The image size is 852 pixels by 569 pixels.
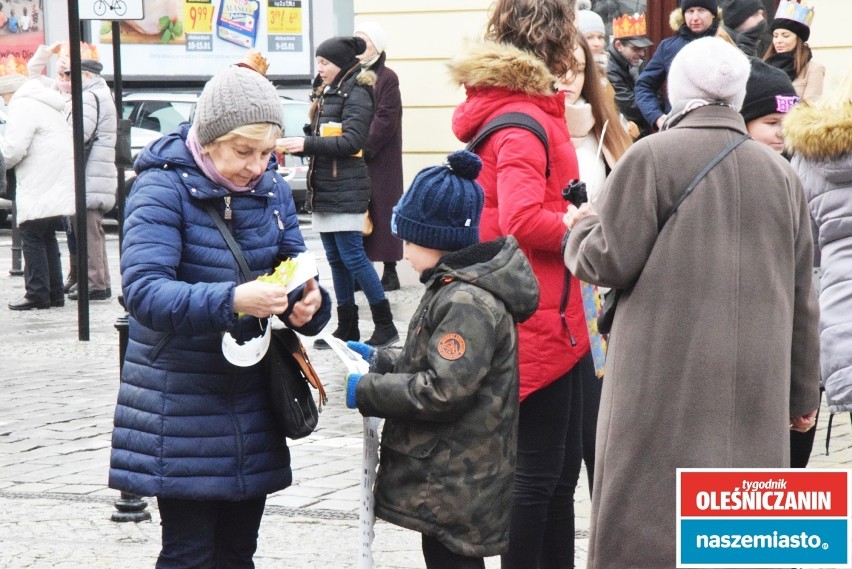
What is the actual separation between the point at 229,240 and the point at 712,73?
1.34 metres

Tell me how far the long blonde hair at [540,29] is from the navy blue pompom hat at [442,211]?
0.77m

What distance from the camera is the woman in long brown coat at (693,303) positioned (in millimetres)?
3629

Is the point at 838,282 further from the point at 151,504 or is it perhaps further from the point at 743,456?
the point at 151,504

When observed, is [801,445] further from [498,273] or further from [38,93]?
[38,93]

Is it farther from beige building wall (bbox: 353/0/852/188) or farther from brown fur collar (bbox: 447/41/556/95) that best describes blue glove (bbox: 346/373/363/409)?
beige building wall (bbox: 353/0/852/188)

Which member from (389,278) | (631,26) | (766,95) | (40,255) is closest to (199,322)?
(766,95)

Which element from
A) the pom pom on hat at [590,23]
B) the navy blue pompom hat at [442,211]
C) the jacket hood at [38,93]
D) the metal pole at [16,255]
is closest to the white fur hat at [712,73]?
the navy blue pompom hat at [442,211]

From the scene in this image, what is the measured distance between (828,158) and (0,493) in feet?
12.0

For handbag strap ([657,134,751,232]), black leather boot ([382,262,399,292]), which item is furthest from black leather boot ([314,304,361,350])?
handbag strap ([657,134,751,232])

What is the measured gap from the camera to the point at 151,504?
19.3 ft

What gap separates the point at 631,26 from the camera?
38.1ft

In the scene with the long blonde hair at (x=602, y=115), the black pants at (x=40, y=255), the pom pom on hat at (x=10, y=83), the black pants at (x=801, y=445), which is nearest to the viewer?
the long blonde hair at (x=602, y=115)

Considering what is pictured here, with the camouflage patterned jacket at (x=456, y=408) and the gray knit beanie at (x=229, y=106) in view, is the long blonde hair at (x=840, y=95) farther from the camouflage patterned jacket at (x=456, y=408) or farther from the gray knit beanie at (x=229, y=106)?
the gray knit beanie at (x=229, y=106)

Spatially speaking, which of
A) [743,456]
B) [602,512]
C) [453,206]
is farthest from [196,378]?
[743,456]
